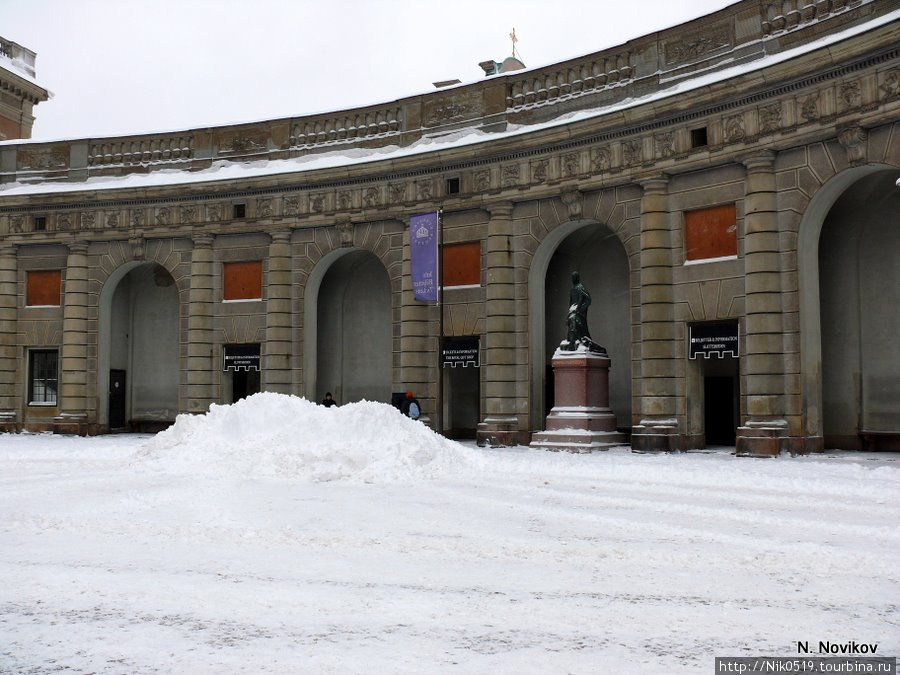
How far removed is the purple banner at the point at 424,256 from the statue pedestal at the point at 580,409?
4.96 meters

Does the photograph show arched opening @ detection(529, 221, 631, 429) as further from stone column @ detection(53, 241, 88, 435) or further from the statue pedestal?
stone column @ detection(53, 241, 88, 435)

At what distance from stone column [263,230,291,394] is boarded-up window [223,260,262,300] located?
0.72 m

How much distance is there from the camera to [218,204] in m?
32.4

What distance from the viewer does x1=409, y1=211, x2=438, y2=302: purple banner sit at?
27.3m

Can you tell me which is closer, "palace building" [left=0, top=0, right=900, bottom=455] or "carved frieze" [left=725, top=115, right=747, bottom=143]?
"palace building" [left=0, top=0, right=900, bottom=455]

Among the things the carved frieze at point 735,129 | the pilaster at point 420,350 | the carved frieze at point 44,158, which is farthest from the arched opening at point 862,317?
the carved frieze at point 44,158

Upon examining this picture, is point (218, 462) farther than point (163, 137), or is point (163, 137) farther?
point (163, 137)

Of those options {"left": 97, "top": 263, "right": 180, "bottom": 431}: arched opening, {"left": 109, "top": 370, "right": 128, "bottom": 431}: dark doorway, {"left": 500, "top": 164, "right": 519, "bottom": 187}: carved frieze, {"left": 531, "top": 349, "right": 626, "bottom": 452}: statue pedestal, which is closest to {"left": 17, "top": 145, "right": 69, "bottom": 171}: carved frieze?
{"left": 97, "top": 263, "right": 180, "bottom": 431}: arched opening

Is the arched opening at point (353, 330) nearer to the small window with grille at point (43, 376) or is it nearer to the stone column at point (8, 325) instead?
the small window with grille at point (43, 376)

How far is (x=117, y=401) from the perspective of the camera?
35.2 m

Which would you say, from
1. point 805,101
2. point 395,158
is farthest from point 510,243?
point 805,101

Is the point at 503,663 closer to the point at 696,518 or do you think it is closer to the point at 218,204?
the point at 696,518

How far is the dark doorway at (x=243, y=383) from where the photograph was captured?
33375 mm

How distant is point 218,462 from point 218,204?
17.0 m
